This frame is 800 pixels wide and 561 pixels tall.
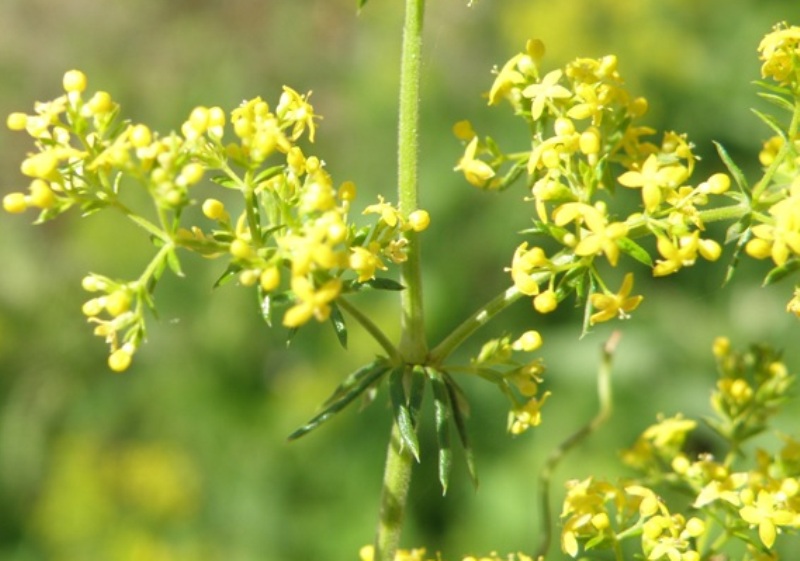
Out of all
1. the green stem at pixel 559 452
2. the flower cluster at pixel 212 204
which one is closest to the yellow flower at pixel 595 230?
the flower cluster at pixel 212 204

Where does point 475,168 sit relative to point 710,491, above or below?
above

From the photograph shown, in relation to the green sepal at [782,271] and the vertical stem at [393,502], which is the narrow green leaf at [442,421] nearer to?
the vertical stem at [393,502]

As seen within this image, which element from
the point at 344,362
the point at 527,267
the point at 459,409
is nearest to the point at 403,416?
the point at 459,409

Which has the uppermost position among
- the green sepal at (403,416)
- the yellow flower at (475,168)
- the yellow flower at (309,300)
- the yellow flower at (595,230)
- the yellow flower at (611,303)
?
the yellow flower at (475,168)

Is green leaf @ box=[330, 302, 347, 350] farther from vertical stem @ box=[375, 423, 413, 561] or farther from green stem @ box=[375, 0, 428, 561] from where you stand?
vertical stem @ box=[375, 423, 413, 561]

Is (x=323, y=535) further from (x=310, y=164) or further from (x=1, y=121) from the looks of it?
(x=1, y=121)

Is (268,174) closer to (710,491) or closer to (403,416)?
(403,416)
